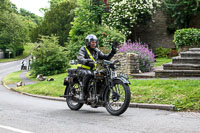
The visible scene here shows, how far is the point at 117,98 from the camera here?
7395mm

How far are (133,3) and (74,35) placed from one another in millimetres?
6372

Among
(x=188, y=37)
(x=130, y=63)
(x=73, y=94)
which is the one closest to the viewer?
(x=73, y=94)

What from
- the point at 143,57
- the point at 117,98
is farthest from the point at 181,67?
the point at 117,98

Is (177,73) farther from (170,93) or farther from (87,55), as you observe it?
(87,55)

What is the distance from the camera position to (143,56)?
17.8 m

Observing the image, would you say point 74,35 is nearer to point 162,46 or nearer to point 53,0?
point 162,46

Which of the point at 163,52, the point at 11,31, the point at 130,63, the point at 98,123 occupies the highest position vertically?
the point at 11,31

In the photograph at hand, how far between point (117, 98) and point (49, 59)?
21.7 metres

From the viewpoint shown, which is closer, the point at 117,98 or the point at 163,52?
the point at 117,98

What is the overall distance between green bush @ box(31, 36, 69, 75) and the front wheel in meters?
20.9

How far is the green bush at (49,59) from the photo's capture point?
93.4ft

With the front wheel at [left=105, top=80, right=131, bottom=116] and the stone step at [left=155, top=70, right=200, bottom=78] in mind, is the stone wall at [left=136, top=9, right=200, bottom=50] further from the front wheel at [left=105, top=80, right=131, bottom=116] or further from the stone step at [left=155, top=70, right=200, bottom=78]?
the front wheel at [left=105, top=80, right=131, bottom=116]

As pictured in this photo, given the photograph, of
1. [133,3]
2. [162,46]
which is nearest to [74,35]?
[133,3]

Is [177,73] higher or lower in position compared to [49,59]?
lower
